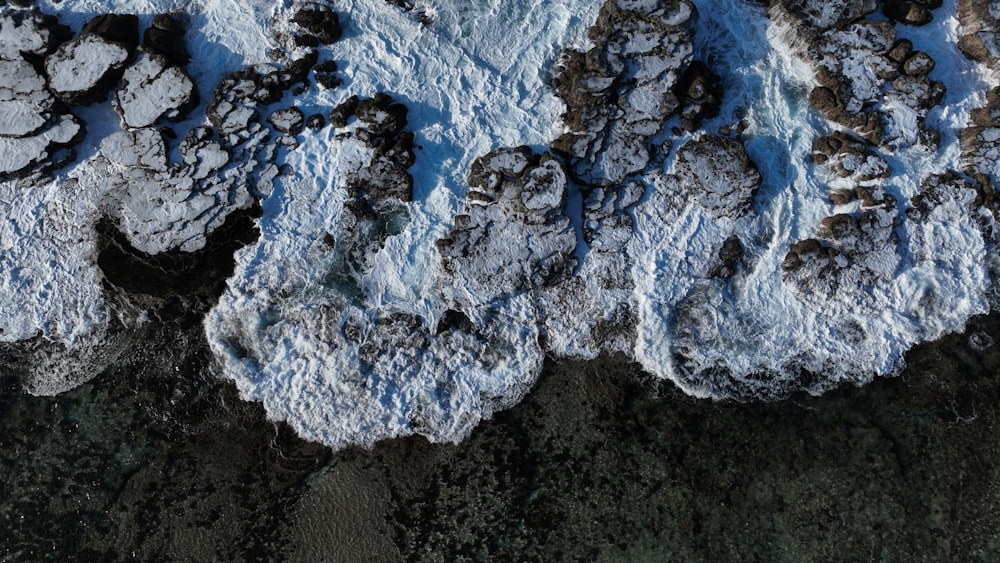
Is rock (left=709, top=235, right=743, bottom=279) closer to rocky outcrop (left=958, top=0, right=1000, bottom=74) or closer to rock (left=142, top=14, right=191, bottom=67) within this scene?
rocky outcrop (left=958, top=0, right=1000, bottom=74)

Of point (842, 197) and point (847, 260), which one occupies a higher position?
point (842, 197)

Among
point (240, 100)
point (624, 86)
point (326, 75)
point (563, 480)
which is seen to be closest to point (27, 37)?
point (240, 100)

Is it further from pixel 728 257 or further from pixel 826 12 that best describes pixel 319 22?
pixel 826 12

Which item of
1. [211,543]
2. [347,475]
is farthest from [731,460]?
[211,543]

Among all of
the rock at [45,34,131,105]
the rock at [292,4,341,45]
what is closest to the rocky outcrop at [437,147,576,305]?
the rock at [292,4,341,45]

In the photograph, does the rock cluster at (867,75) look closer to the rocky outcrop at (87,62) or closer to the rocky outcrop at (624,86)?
the rocky outcrop at (624,86)

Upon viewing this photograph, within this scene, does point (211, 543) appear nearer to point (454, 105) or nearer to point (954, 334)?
point (454, 105)
